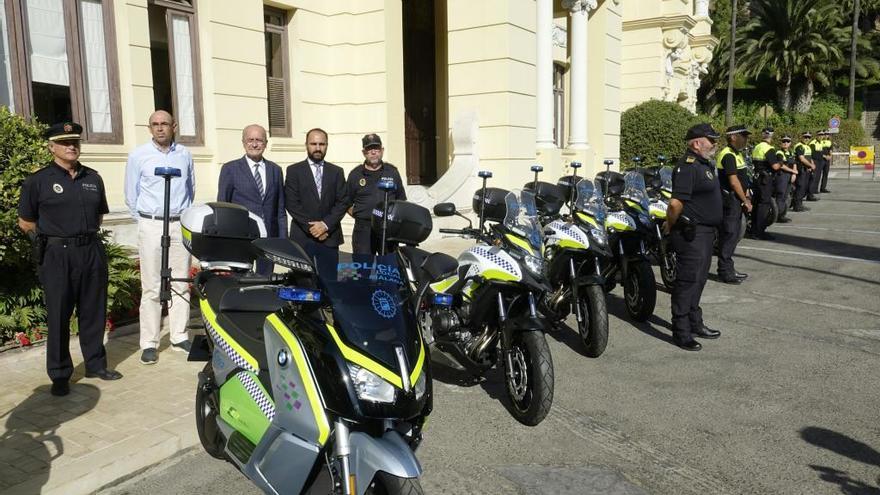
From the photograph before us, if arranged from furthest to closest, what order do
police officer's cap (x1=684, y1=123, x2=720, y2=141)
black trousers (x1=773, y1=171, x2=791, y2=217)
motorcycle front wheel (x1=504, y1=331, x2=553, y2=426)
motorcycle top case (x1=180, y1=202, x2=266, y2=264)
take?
black trousers (x1=773, y1=171, x2=791, y2=217) → police officer's cap (x1=684, y1=123, x2=720, y2=141) → motorcycle front wheel (x1=504, y1=331, x2=553, y2=426) → motorcycle top case (x1=180, y1=202, x2=266, y2=264)

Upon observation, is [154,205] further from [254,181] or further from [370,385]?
[370,385]

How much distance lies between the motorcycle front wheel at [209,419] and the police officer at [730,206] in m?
6.40

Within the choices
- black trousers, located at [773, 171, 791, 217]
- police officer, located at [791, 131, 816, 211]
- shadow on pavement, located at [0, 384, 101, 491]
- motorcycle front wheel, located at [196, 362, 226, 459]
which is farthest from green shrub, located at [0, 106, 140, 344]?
police officer, located at [791, 131, 816, 211]

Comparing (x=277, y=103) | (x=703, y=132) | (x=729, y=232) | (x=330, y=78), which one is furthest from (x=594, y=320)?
(x=330, y=78)

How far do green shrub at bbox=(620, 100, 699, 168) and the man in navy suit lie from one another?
57.7 feet

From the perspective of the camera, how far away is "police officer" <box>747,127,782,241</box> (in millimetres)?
11594

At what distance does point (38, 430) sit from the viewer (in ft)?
13.7

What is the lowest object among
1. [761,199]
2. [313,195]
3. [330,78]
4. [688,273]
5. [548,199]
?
[688,273]

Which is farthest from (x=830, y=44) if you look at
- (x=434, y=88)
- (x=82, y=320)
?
(x=82, y=320)

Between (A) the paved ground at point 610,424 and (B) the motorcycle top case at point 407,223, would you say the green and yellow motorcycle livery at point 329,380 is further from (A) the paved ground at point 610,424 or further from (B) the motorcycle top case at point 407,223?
(B) the motorcycle top case at point 407,223

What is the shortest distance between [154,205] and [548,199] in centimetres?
375

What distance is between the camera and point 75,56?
8.52 meters

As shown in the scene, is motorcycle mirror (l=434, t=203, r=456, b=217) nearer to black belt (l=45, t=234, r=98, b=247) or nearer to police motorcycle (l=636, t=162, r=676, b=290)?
black belt (l=45, t=234, r=98, b=247)

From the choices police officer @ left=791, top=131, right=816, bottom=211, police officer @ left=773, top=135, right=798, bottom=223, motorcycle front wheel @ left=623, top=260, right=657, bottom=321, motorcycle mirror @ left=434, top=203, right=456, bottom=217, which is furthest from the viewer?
police officer @ left=791, top=131, right=816, bottom=211
